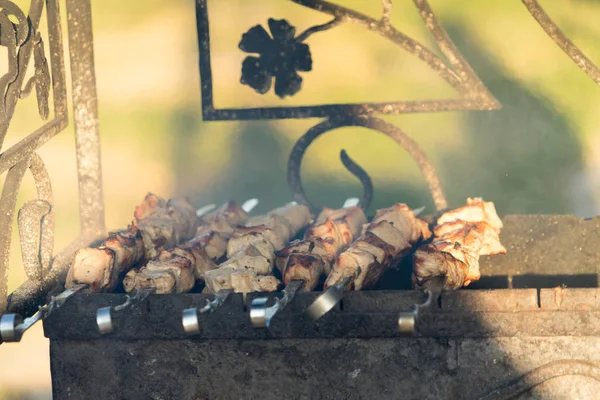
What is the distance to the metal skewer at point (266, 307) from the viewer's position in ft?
9.82

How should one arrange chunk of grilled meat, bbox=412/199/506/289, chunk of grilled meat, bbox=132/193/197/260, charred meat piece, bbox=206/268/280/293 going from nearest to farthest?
charred meat piece, bbox=206/268/280/293
chunk of grilled meat, bbox=412/199/506/289
chunk of grilled meat, bbox=132/193/197/260

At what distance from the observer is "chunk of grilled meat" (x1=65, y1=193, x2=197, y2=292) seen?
3725mm

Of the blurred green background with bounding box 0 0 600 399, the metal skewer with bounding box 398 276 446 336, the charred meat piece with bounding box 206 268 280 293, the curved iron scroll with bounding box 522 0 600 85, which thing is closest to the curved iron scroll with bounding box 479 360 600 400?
the metal skewer with bounding box 398 276 446 336

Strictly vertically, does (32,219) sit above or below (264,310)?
above

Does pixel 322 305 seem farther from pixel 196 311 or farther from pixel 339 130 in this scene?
pixel 339 130

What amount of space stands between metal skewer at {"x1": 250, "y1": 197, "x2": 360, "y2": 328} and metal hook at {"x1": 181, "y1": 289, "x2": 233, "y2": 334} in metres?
0.18

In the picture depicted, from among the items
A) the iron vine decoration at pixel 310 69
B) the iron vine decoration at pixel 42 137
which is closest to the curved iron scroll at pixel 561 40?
the iron vine decoration at pixel 310 69

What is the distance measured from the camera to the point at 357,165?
522 centimetres

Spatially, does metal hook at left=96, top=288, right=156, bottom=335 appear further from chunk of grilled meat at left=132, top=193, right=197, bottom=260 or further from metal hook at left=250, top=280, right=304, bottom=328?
chunk of grilled meat at left=132, top=193, right=197, bottom=260

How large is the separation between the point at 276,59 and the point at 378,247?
5.42ft

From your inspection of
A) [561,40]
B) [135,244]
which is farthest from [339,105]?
[135,244]

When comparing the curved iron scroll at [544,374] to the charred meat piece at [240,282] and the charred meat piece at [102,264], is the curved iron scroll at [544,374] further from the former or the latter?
the charred meat piece at [102,264]

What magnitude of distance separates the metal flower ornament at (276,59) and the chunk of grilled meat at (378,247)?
1.09 m

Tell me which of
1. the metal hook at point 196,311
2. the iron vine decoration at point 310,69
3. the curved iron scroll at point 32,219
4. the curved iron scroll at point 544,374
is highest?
the iron vine decoration at point 310,69
